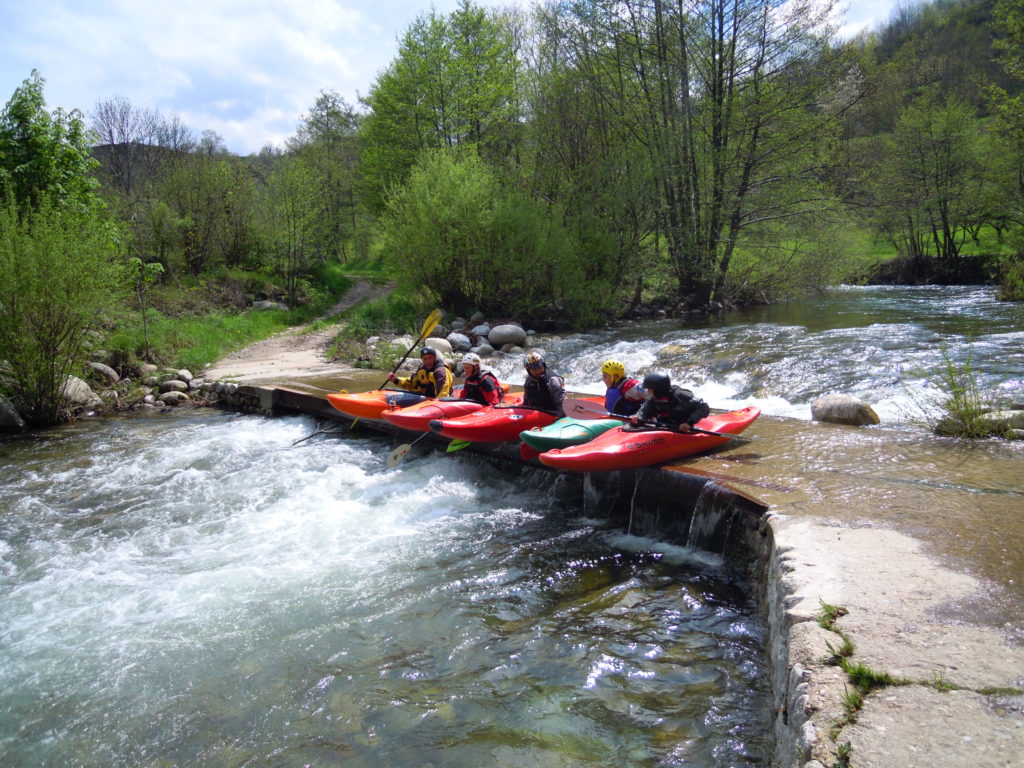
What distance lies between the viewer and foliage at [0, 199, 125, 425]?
8.05 metres

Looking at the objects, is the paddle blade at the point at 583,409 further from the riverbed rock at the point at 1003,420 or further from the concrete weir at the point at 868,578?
the riverbed rock at the point at 1003,420

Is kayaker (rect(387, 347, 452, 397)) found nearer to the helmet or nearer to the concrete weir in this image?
the helmet

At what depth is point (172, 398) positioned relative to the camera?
10.1m

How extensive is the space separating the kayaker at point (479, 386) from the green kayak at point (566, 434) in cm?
152

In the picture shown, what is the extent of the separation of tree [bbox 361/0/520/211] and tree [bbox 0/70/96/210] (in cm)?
1018

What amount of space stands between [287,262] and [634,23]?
439 inches

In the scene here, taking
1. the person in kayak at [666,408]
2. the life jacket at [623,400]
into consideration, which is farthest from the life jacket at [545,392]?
the person in kayak at [666,408]

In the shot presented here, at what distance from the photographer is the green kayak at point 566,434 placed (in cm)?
542

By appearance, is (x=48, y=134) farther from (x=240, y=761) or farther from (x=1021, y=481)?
(x=1021, y=481)

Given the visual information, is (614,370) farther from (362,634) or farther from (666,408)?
(362,634)

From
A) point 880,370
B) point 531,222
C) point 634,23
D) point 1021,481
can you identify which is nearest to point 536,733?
point 1021,481

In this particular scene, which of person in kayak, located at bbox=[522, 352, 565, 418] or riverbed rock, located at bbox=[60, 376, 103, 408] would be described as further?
riverbed rock, located at bbox=[60, 376, 103, 408]

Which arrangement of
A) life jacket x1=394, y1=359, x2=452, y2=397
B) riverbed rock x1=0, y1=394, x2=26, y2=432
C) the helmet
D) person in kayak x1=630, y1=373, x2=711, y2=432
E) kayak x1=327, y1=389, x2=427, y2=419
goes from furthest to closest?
riverbed rock x1=0, y1=394, x2=26, y2=432, life jacket x1=394, y1=359, x2=452, y2=397, kayak x1=327, y1=389, x2=427, y2=419, the helmet, person in kayak x1=630, y1=373, x2=711, y2=432

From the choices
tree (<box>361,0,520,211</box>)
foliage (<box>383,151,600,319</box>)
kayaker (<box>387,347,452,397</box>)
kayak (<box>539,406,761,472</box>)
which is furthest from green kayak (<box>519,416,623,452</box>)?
tree (<box>361,0,520,211</box>)
